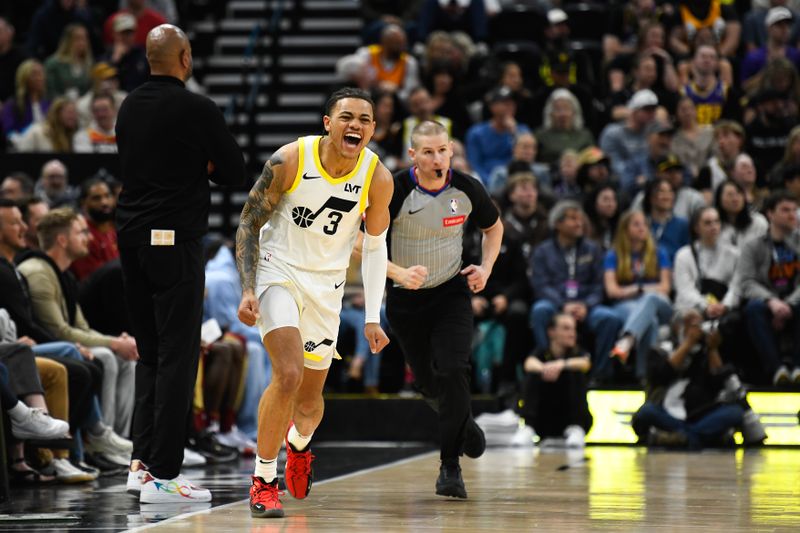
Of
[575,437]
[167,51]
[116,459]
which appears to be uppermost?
[167,51]

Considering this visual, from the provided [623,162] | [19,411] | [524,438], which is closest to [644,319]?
[524,438]

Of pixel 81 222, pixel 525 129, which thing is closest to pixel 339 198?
pixel 81 222

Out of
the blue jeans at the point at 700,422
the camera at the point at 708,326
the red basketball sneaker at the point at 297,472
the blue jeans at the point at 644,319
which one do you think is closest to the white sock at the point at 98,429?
the red basketball sneaker at the point at 297,472

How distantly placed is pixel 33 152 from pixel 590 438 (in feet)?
19.8

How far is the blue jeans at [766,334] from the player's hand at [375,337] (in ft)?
20.4

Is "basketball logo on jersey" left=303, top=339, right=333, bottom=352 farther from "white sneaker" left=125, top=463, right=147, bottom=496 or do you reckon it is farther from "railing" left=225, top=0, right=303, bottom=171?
"railing" left=225, top=0, right=303, bottom=171

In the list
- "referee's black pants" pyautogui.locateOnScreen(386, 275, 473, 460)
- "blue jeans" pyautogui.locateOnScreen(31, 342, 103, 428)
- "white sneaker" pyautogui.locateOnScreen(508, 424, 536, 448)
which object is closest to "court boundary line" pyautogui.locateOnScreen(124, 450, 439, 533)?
"white sneaker" pyautogui.locateOnScreen(508, 424, 536, 448)

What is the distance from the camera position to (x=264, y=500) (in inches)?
244

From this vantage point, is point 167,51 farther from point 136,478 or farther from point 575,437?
point 575,437

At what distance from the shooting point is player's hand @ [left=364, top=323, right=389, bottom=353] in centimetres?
655

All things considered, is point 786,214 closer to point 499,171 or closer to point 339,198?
point 499,171

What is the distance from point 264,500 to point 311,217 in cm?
134

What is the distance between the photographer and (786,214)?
39.9 ft

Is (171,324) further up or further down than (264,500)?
further up
